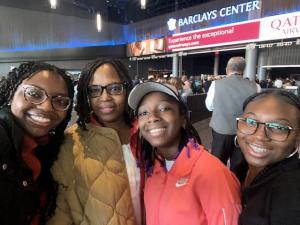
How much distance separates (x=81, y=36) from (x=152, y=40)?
5687mm

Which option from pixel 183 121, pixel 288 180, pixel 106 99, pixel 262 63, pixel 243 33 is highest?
pixel 243 33

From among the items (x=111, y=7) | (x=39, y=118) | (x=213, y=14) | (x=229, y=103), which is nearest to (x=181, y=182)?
(x=39, y=118)

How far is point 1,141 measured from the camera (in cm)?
Answer: 99

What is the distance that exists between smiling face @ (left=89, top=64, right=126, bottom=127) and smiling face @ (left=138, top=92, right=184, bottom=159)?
0.20m

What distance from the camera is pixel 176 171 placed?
3.94ft

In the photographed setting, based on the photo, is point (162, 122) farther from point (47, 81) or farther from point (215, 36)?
point (215, 36)

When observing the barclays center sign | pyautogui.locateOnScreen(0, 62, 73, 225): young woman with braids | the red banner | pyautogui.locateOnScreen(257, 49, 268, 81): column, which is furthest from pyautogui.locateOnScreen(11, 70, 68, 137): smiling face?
pyautogui.locateOnScreen(257, 49, 268, 81): column

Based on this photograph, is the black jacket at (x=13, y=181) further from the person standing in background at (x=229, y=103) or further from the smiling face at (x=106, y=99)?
the person standing in background at (x=229, y=103)

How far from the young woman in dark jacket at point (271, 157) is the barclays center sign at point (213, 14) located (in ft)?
30.5

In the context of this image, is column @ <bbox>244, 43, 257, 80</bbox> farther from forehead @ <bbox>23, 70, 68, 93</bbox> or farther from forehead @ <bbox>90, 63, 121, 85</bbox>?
forehead @ <bbox>23, 70, 68, 93</bbox>

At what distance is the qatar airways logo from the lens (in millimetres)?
7727

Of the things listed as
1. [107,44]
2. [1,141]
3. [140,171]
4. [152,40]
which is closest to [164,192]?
[140,171]

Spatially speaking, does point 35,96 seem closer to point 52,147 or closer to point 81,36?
point 52,147

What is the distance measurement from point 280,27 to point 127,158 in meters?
8.55
